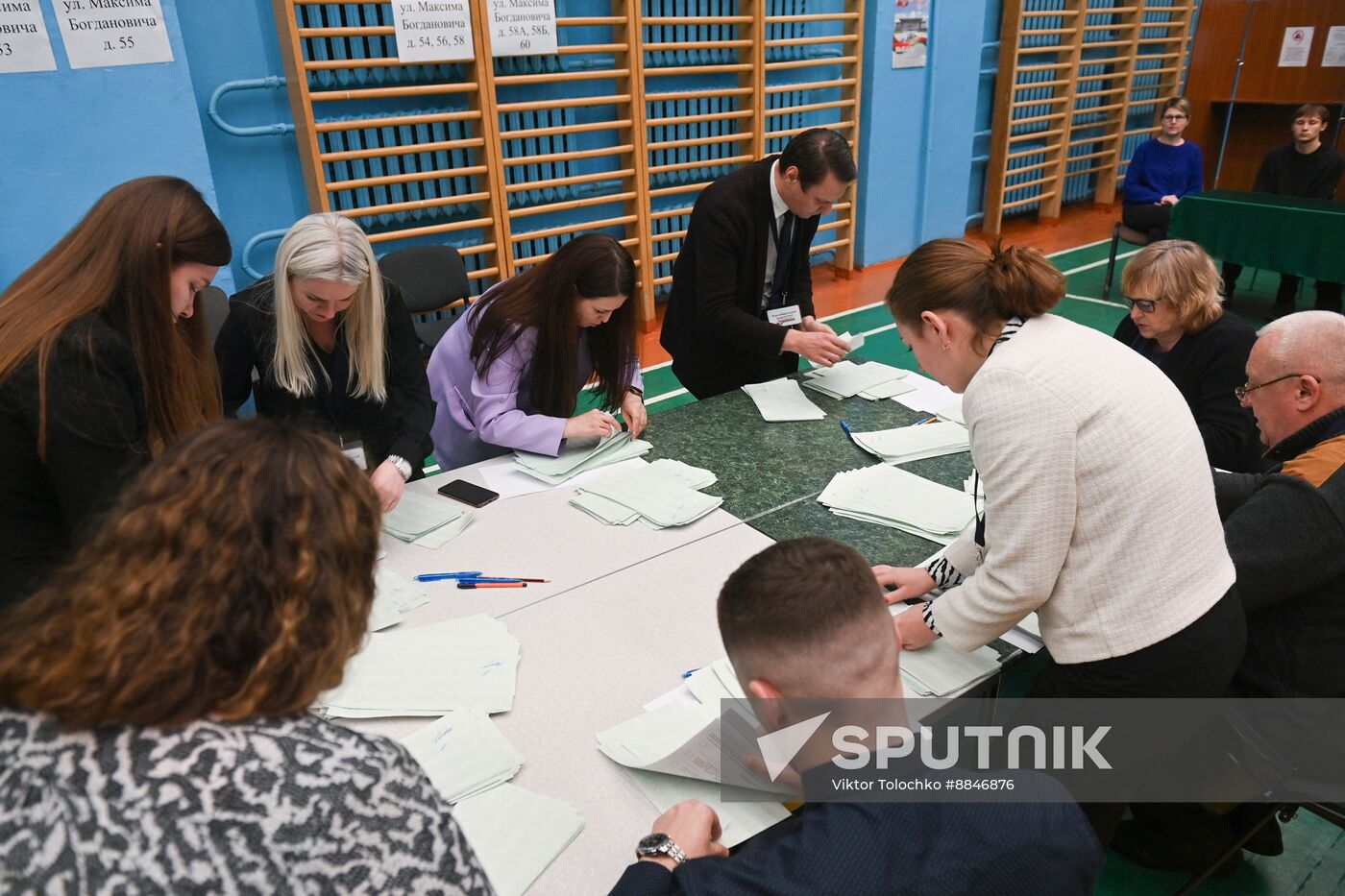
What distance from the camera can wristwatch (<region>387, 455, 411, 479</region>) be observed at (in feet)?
7.70

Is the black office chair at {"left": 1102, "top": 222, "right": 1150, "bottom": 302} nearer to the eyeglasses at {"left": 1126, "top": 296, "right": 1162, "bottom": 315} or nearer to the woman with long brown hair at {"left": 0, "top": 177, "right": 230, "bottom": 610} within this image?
the eyeglasses at {"left": 1126, "top": 296, "right": 1162, "bottom": 315}

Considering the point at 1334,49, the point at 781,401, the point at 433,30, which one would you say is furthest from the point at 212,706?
the point at 1334,49

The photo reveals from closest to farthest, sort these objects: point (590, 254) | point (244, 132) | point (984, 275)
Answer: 1. point (984, 275)
2. point (590, 254)
3. point (244, 132)

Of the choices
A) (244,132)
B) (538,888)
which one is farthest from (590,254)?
(244,132)

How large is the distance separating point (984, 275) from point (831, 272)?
18.7 ft

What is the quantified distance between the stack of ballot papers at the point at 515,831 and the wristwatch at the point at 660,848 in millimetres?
144

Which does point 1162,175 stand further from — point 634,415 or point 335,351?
point 335,351

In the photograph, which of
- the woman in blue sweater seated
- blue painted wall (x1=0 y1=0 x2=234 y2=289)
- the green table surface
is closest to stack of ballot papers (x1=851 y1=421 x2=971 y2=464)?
blue painted wall (x1=0 y1=0 x2=234 y2=289)

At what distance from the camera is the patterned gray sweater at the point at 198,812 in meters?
0.74

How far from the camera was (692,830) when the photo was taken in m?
1.24

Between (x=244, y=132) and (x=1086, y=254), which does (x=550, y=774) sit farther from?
(x=1086, y=254)

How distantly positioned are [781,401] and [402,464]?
121cm

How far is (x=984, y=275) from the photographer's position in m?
1.60

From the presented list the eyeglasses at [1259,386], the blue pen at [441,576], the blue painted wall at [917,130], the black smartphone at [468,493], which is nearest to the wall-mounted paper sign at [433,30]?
the black smartphone at [468,493]
